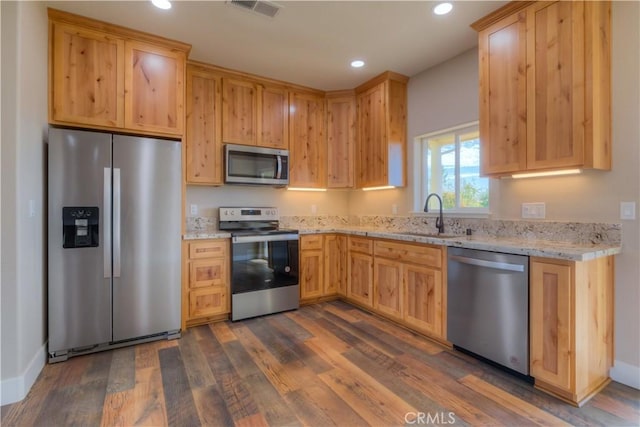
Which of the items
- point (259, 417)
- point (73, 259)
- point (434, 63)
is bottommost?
point (259, 417)

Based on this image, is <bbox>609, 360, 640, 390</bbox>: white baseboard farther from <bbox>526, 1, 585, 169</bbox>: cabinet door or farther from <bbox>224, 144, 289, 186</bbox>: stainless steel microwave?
<bbox>224, 144, 289, 186</bbox>: stainless steel microwave

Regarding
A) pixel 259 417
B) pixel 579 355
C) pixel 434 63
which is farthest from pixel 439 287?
pixel 434 63

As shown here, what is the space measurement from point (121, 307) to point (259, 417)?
1.64m

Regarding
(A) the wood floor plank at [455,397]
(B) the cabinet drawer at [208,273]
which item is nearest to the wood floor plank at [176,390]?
(B) the cabinet drawer at [208,273]

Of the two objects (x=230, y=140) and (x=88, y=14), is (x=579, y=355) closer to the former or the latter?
(x=230, y=140)

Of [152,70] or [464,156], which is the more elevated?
[152,70]

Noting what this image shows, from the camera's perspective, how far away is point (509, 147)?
2.42m

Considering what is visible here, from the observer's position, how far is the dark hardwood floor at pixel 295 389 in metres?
1.76

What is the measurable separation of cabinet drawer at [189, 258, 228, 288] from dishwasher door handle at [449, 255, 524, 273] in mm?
2221

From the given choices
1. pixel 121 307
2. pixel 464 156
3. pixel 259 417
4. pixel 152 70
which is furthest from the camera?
pixel 464 156

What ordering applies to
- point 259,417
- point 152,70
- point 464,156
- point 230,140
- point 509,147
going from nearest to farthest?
→ point 259,417 → point 509,147 → point 152,70 → point 464,156 → point 230,140

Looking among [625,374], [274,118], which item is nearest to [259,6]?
[274,118]

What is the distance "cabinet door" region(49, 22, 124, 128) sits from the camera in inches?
99.3

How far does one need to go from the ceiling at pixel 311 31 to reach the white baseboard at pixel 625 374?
8.90 feet
